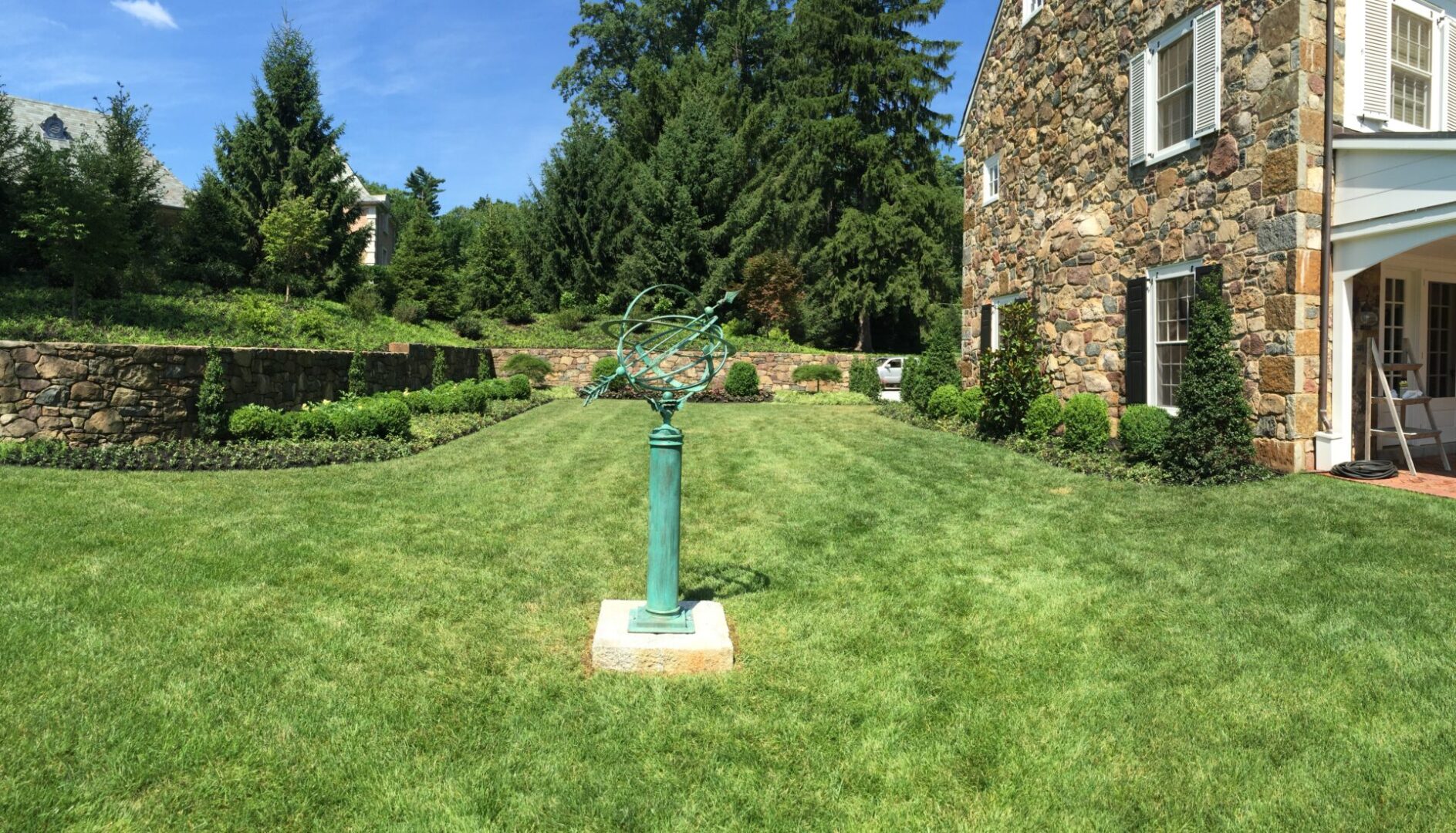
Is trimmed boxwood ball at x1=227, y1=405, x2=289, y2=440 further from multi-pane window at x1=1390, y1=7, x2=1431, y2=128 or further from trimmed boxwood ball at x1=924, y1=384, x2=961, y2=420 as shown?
multi-pane window at x1=1390, y1=7, x2=1431, y2=128

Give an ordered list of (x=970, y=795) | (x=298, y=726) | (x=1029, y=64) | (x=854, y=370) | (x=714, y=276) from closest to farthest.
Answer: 1. (x=970, y=795)
2. (x=298, y=726)
3. (x=1029, y=64)
4. (x=854, y=370)
5. (x=714, y=276)

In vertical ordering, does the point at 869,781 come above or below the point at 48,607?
below

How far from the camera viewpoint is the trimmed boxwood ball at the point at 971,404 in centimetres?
1330

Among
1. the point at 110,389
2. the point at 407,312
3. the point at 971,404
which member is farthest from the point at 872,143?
the point at 110,389

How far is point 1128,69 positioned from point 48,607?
39.5 feet

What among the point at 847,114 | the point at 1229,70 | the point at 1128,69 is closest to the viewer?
the point at 1229,70

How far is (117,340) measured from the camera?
1523 cm

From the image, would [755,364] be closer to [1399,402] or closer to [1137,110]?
[1137,110]

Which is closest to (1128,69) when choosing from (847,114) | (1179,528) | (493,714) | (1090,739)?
(1179,528)

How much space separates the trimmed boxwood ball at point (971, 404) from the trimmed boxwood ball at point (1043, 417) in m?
1.69

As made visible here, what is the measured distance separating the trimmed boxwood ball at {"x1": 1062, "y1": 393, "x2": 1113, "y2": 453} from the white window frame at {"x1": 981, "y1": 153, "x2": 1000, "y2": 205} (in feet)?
Result: 16.3

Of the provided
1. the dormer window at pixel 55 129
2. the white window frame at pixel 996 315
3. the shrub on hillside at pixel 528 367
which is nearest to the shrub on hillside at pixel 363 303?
the shrub on hillside at pixel 528 367

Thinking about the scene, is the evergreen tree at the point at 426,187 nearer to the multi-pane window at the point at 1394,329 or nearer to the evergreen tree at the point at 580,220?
the evergreen tree at the point at 580,220

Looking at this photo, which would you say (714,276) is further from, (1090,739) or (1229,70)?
(1090,739)
